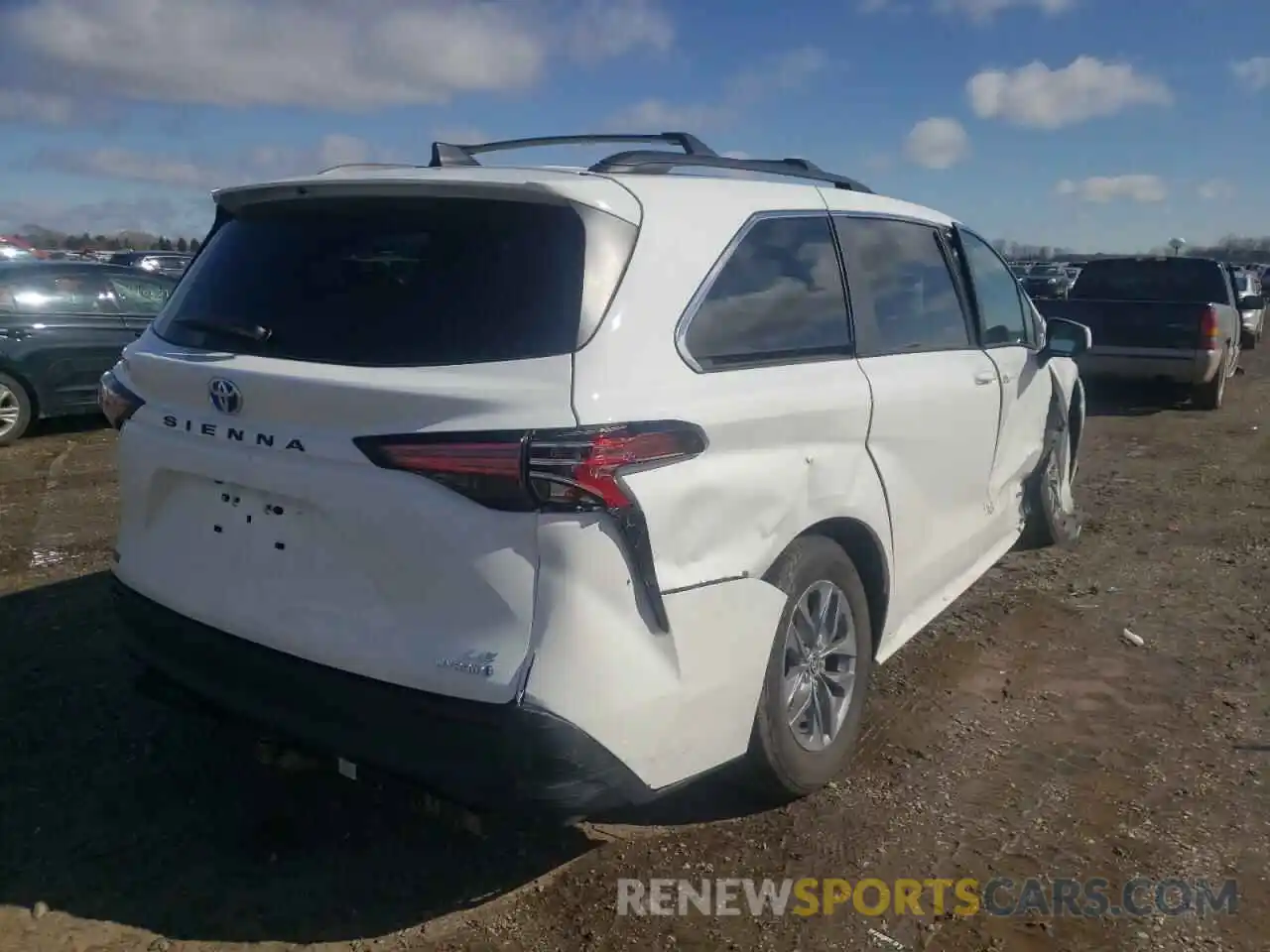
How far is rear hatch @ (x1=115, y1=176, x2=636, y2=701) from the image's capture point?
2488mm

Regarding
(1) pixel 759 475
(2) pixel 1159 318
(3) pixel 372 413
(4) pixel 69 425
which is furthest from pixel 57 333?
(2) pixel 1159 318

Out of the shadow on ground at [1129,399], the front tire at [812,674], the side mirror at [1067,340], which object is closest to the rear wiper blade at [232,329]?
the front tire at [812,674]

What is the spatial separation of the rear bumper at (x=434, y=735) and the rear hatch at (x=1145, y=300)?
11431mm

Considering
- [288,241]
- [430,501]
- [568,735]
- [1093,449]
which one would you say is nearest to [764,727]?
[568,735]

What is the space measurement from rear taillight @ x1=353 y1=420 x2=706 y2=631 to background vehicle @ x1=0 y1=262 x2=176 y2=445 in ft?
28.6

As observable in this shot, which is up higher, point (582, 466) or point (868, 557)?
point (582, 466)

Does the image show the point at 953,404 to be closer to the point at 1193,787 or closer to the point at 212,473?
the point at 1193,787

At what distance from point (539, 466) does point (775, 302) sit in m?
1.16

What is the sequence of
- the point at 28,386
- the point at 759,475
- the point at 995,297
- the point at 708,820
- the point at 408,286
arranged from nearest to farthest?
the point at 408,286 → the point at 759,475 → the point at 708,820 → the point at 995,297 → the point at 28,386

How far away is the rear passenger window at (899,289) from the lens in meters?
3.77

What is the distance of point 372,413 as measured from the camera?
256 centimetres

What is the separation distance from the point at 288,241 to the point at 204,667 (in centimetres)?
119

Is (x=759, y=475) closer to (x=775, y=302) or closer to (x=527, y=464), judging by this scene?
(x=775, y=302)

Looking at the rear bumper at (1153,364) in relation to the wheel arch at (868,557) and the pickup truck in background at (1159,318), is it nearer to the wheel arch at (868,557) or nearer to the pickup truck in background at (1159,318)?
the pickup truck in background at (1159,318)
